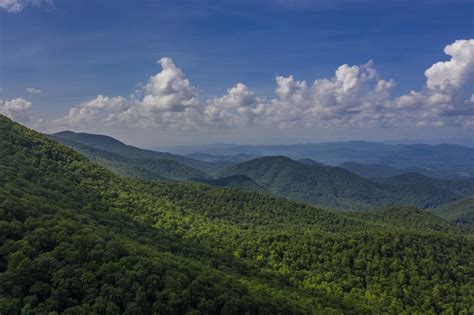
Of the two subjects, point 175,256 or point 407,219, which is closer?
point 175,256

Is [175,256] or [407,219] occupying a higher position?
[175,256]

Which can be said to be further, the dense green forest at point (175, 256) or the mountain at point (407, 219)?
the mountain at point (407, 219)

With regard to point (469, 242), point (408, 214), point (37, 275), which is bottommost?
point (408, 214)

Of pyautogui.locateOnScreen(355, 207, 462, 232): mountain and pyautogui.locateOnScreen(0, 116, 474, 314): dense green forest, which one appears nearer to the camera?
pyautogui.locateOnScreen(0, 116, 474, 314): dense green forest

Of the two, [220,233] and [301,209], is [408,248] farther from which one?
[301,209]

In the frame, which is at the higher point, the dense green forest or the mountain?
the dense green forest

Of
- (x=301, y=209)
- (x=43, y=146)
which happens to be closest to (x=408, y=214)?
(x=301, y=209)

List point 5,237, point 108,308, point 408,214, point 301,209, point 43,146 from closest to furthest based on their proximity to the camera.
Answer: point 108,308 → point 5,237 → point 43,146 → point 301,209 → point 408,214

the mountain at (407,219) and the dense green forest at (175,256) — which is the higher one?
the dense green forest at (175,256)
